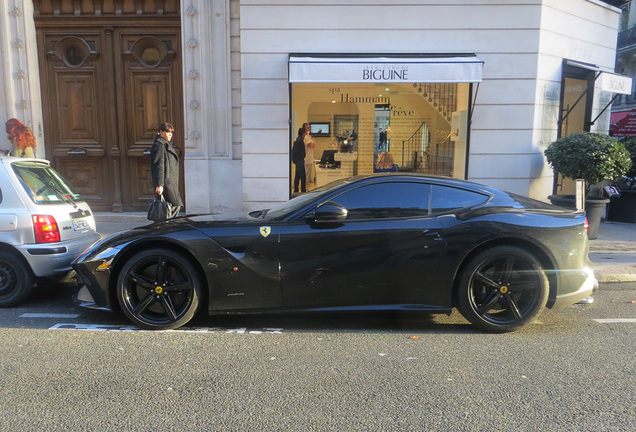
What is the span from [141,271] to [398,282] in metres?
2.32

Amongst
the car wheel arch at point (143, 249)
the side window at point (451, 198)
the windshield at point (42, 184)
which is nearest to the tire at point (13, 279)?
the windshield at point (42, 184)

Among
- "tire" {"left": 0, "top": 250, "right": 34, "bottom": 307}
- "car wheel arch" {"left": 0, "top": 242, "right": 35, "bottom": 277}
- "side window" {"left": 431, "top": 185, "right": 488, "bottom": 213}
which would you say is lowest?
"tire" {"left": 0, "top": 250, "right": 34, "bottom": 307}

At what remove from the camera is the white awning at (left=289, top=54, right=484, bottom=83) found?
28.7 feet

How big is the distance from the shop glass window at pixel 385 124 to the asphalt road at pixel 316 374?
6625mm

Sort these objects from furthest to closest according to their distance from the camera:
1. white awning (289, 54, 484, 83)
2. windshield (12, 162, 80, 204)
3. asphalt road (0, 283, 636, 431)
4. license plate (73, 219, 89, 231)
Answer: white awning (289, 54, 484, 83)
license plate (73, 219, 89, 231)
windshield (12, 162, 80, 204)
asphalt road (0, 283, 636, 431)

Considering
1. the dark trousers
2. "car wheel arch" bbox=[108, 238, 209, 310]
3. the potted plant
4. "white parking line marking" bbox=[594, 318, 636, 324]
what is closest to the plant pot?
the potted plant

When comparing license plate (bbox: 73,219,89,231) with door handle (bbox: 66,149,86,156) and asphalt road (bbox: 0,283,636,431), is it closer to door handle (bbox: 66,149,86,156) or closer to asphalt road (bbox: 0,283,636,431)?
asphalt road (bbox: 0,283,636,431)

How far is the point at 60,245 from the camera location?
199 inches

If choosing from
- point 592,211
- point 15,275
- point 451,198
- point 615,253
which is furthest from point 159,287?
point 592,211

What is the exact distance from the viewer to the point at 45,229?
4.97 metres

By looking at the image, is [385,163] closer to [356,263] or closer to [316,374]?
[356,263]

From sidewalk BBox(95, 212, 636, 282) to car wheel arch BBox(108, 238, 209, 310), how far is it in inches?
201

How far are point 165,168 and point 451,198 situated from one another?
459 cm

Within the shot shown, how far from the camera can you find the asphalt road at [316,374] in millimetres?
2865
